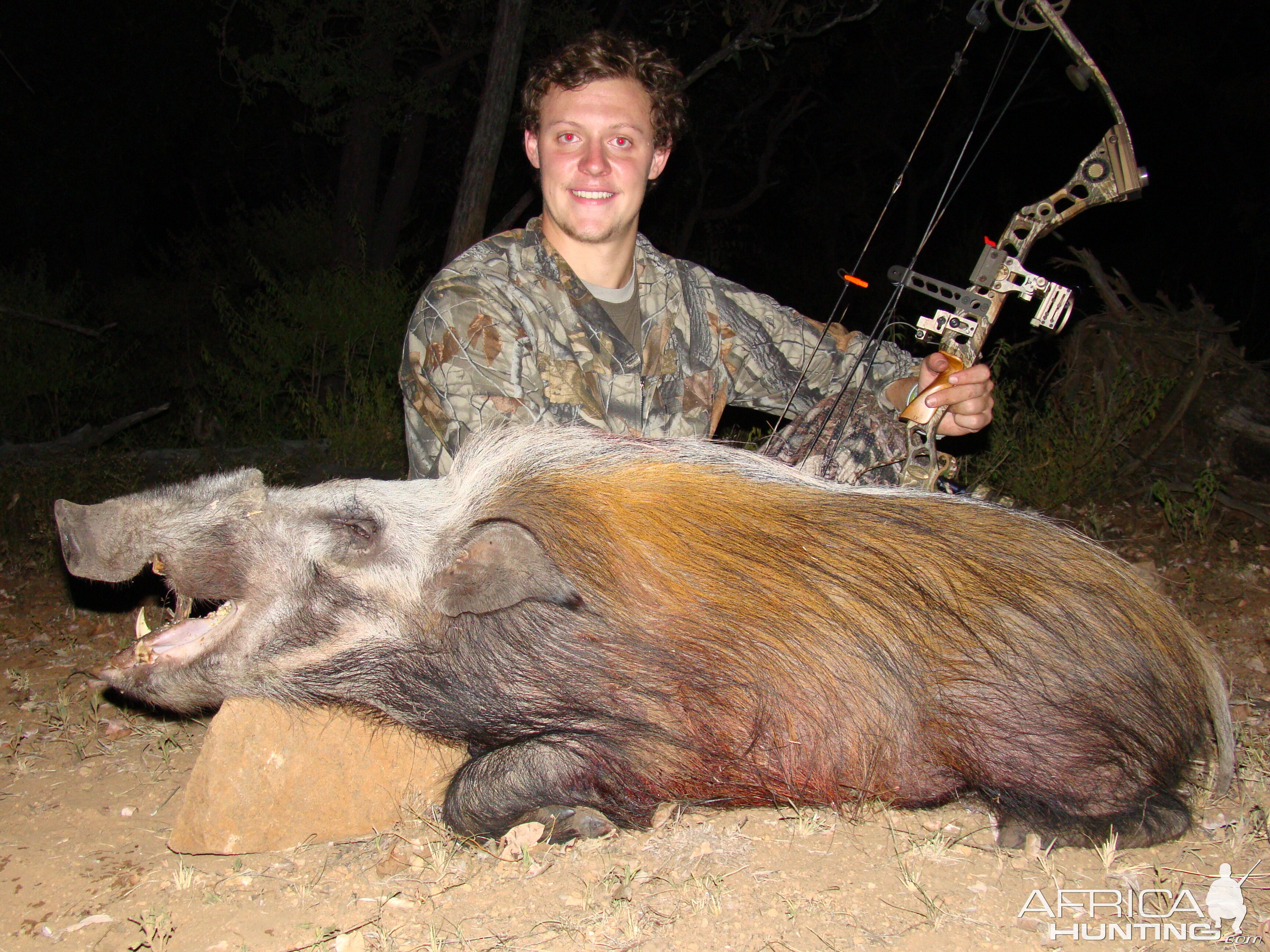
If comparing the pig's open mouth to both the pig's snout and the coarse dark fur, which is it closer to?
the coarse dark fur

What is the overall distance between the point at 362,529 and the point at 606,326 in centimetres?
131

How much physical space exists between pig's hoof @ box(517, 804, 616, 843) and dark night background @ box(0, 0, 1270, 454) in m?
6.06

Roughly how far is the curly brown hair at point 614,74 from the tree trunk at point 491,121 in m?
3.02

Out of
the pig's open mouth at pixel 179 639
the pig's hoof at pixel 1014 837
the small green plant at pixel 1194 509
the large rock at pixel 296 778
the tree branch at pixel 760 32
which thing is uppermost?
the tree branch at pixel 760 32

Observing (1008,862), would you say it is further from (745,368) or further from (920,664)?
(745,368)

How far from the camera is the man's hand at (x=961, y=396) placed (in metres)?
3.08

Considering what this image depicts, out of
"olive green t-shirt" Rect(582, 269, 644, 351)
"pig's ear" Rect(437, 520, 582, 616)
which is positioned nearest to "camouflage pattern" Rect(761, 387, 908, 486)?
"olive green t-shirt" Rect(582, 269, 644, 351)

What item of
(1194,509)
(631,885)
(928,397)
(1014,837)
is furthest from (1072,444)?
(631,885)

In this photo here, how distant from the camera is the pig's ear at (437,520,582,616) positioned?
94.7 inches

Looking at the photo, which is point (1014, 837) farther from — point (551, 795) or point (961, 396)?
point (961, 396)

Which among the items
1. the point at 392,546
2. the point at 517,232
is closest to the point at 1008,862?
the point at 392,546

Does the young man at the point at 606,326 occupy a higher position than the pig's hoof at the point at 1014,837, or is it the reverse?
the young man at the point at 606,326

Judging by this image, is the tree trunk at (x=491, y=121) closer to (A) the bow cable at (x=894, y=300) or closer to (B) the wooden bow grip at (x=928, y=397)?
(A) the bow cable at (x=894, y=300)

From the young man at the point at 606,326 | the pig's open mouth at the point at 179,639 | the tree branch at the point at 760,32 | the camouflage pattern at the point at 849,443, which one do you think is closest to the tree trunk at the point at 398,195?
the tree branch at the point at 760,32
